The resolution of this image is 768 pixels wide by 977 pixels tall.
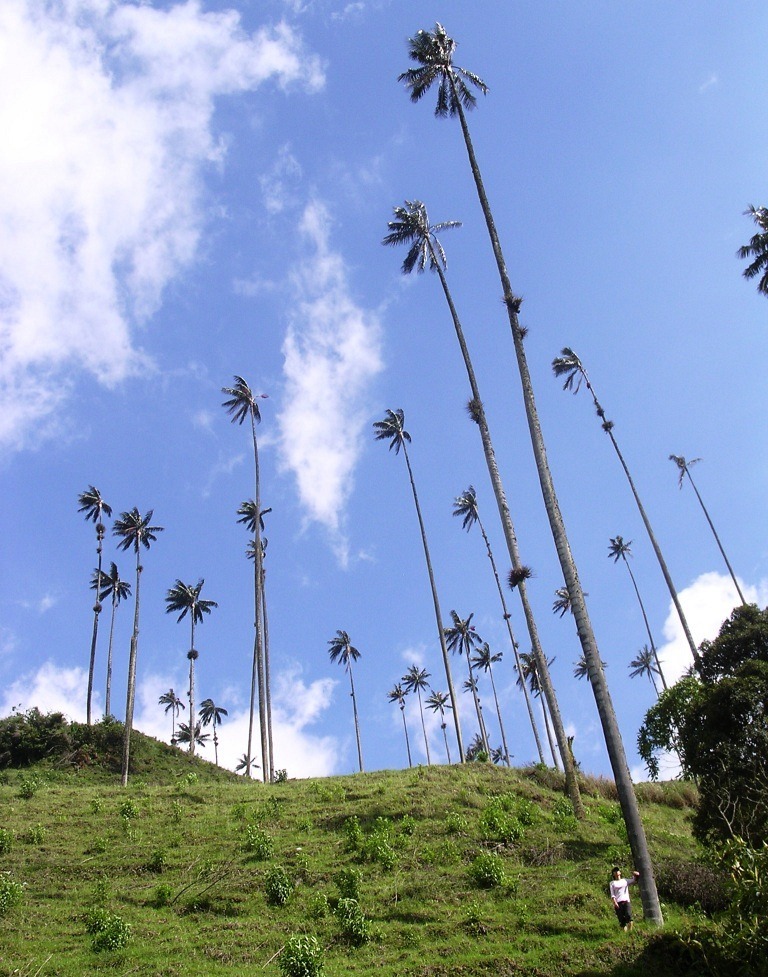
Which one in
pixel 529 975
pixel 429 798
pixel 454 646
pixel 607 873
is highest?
pixel 454 646

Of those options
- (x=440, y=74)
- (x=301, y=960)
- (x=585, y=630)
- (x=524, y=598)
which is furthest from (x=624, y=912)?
(x=440, y=74)

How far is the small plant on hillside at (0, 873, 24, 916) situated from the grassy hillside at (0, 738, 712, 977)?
11 cm

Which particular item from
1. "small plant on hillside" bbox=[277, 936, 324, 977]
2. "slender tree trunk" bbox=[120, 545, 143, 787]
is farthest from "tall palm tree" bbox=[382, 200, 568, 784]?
"slender tree trunk" bbox=[120, 545, 143, 787]

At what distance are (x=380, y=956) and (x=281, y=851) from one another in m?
7.25

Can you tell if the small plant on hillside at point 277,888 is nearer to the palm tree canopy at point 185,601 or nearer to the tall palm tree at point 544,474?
the tall palm tree at point 544,474

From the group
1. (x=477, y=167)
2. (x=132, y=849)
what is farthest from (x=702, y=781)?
(x=477, y=167)

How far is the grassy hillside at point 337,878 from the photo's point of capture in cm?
1441

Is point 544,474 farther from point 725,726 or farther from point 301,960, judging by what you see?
point 301,960

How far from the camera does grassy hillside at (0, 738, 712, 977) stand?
14406 millimetres

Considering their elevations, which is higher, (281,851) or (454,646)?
(454,646)

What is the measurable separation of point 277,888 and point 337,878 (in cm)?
193

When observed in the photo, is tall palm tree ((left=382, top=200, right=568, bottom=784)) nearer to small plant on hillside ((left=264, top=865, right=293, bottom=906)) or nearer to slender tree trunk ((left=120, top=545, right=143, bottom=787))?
small plant on hillside ((left=264, top=865, right=293, bottom=906))

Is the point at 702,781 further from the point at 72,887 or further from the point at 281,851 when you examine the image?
the point at 72,887

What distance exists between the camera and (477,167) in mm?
25062
